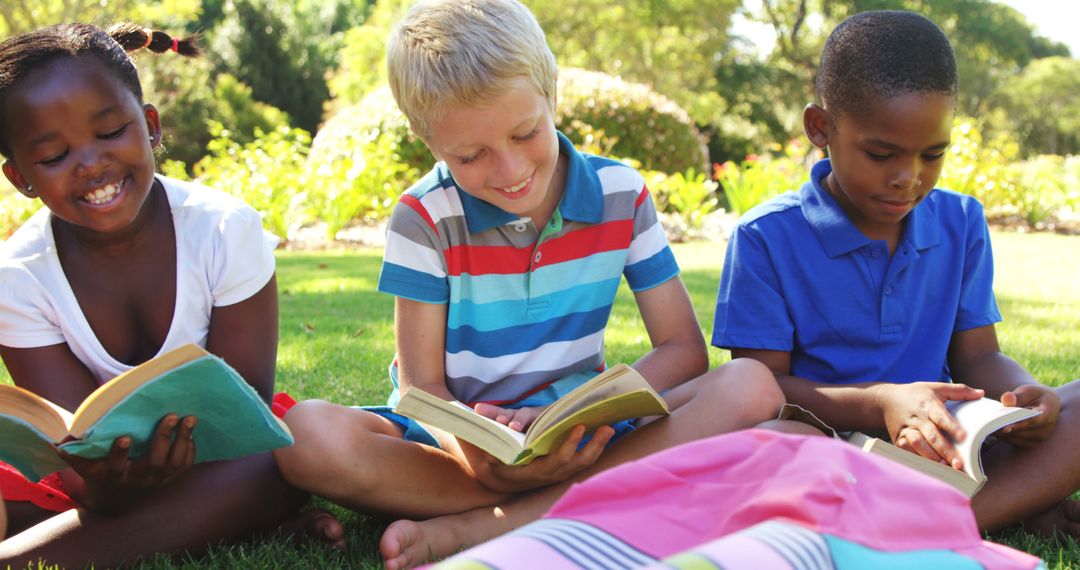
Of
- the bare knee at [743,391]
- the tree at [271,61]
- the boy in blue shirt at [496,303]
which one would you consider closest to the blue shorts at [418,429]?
the boy in blue shirt at [496,303]

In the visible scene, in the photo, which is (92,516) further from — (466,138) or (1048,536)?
(1048,536)

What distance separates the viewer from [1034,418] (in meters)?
2.12

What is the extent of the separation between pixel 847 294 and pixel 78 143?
71.3 inches

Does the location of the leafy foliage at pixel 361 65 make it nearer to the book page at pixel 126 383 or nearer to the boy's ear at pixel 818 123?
the boy's ear at pixel 818 123

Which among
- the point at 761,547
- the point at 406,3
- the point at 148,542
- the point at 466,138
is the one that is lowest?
the point at 406,3

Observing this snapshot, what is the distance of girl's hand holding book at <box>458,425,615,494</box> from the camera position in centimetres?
207

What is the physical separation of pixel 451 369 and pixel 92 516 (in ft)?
2.79

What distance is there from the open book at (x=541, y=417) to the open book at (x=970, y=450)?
1.63ft

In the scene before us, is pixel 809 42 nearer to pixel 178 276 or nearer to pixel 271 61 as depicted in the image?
pixel 271 61

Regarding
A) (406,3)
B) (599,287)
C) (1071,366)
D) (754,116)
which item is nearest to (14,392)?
(599,287)

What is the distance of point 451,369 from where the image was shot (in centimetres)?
245

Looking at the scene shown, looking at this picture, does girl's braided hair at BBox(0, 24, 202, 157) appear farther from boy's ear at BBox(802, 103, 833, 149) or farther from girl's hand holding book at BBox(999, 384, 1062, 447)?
girl's hand holding book at BBox(999, 384, 1062, 447)

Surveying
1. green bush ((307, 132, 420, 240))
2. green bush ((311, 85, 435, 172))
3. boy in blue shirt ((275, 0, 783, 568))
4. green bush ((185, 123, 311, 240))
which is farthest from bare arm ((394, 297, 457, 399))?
green bush ((311, 85, 435, 172))

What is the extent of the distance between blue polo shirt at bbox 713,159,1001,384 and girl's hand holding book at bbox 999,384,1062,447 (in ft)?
1.14
